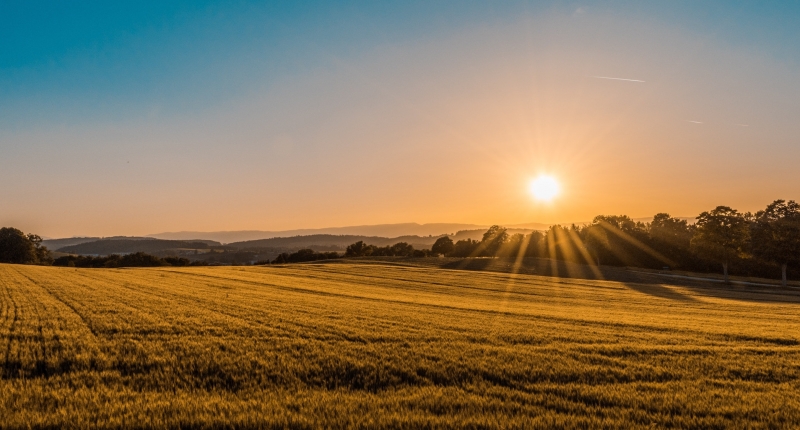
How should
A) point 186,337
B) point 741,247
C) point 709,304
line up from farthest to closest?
point 741,247
point 709,304
point 186,337

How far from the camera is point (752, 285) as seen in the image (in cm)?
5894

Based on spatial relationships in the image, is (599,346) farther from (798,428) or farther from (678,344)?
(798,428)

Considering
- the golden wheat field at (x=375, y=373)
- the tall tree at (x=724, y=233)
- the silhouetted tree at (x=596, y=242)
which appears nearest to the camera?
the golden wheat field at (x=375, y=373)

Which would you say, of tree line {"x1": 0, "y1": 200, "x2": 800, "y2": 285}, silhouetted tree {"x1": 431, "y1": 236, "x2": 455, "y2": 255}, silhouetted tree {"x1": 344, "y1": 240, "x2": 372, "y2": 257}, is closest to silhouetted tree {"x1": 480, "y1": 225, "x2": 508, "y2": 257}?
tree line {"x1": 0, "y1": 200, "x2": 800, "y2": 285}

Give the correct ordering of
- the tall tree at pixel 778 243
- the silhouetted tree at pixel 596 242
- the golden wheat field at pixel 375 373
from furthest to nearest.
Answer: the silhouetted tree at pixel 596 242, the tall tree at pixel 778 243, the golden wheat field at pixel 375 373

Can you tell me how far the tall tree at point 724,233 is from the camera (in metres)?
62.7

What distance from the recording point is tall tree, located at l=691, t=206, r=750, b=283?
62656 mm

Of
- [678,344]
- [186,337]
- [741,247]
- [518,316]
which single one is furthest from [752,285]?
[186,337]

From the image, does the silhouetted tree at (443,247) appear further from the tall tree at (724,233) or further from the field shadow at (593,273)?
the tall tree at (724,233)

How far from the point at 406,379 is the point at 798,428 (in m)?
6.47

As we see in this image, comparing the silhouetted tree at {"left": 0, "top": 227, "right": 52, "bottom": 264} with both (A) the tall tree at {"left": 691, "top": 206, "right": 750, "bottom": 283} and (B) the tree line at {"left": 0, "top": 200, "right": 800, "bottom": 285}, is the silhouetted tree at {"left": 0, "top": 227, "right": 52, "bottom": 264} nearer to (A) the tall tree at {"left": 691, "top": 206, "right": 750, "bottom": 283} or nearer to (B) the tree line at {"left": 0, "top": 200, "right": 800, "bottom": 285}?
(B) the tree line at {"left": 0, "top": 200, "right": 800, "bottom": 285}

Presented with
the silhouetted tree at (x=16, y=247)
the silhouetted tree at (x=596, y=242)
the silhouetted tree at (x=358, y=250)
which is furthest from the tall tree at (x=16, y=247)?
the silhouetted tree at (x=596, y=242)

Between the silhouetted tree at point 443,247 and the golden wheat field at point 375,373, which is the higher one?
the silhouetted tree at point 443,247

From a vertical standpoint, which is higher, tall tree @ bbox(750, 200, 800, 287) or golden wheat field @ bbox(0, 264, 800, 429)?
tall tree @ bbox(750, 200, 800, 287)
